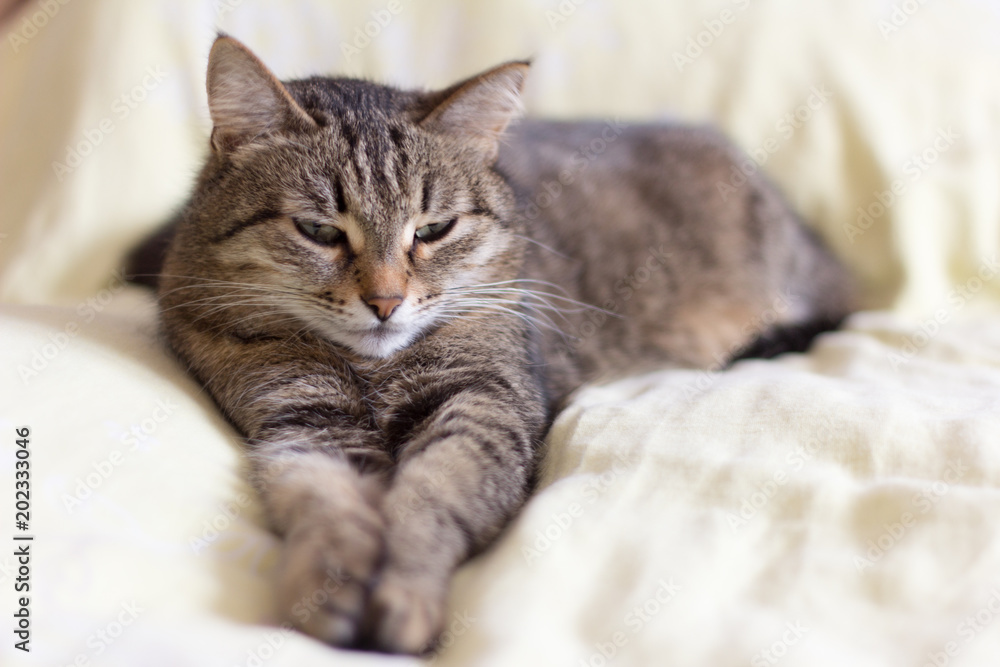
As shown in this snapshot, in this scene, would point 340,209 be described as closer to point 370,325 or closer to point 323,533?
point 370,325

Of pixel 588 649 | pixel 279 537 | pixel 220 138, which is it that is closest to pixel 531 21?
pixel 220 138

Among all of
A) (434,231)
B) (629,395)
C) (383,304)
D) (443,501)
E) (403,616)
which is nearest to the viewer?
(403,616)

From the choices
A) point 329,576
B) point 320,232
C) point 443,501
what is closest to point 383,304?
point 320,232

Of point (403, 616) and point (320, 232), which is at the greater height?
point (320, 232)

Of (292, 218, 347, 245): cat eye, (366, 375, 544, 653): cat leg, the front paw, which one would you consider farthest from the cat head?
the front paw

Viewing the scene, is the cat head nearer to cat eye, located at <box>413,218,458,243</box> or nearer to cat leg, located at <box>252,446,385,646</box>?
cat eye, located at <box>413,218,458,243</box>

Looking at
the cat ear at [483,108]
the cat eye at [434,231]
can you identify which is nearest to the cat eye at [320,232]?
the cat eye at [434,231]

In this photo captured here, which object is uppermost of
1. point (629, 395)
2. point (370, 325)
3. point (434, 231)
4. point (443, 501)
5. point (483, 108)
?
point (483, 108)

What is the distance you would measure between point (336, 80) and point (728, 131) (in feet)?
4.12

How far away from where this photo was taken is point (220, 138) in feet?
4.24

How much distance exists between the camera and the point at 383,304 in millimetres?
1177

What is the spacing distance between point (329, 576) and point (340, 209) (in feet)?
2.02

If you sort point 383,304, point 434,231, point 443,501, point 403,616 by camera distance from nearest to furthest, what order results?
point 403,616, point 443,501, point 383,304, point 434,231

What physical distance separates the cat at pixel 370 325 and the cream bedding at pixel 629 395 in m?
0.06
